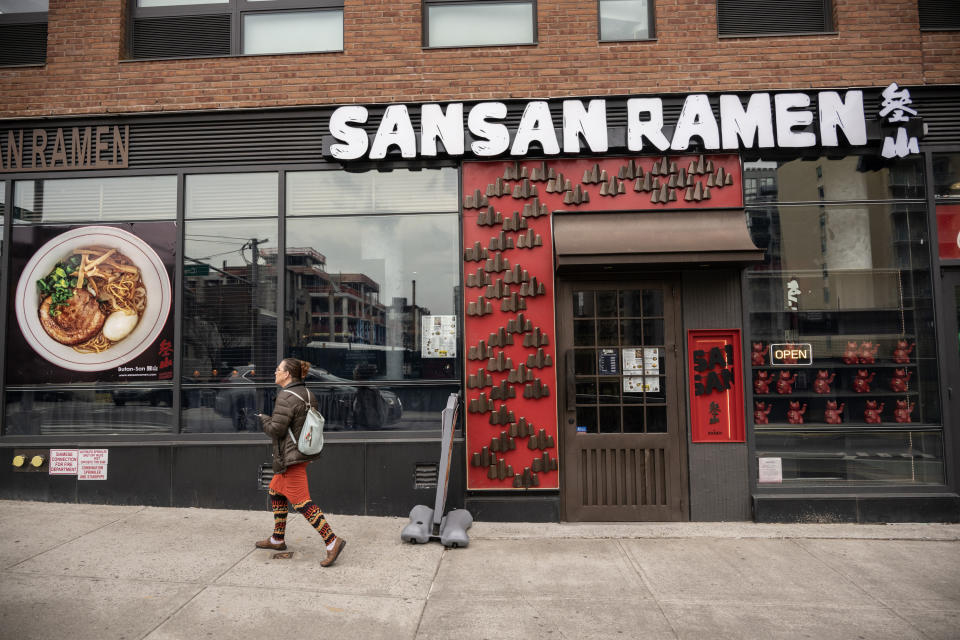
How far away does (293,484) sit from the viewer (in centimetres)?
493

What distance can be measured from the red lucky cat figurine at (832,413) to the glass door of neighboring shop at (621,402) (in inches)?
66.9

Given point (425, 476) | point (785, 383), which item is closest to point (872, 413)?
point (785, 383)

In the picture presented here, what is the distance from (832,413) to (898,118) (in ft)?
11.0

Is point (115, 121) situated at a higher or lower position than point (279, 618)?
higher

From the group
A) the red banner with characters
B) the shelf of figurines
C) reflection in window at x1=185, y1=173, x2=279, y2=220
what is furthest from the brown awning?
reflection in window at x1=185, y1=173, x2=279, y2=220

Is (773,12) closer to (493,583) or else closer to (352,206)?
(352,206)

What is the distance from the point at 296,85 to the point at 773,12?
572 centimetres

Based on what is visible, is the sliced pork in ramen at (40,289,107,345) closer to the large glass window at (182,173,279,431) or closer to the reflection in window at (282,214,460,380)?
the large glass window at (182,173,279,431)

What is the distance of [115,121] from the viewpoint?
688cm

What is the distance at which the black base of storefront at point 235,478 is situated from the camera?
6355 mm

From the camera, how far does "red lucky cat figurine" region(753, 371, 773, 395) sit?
6.51 m

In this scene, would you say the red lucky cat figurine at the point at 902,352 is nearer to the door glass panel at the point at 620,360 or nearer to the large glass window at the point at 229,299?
the door glass panel at the point at 620,360

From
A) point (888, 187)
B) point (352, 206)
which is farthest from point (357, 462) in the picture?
point (888, 187)

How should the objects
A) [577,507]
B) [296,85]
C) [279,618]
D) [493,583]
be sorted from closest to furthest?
[279,618] < [493,583] < [577,507] < [296,85]
